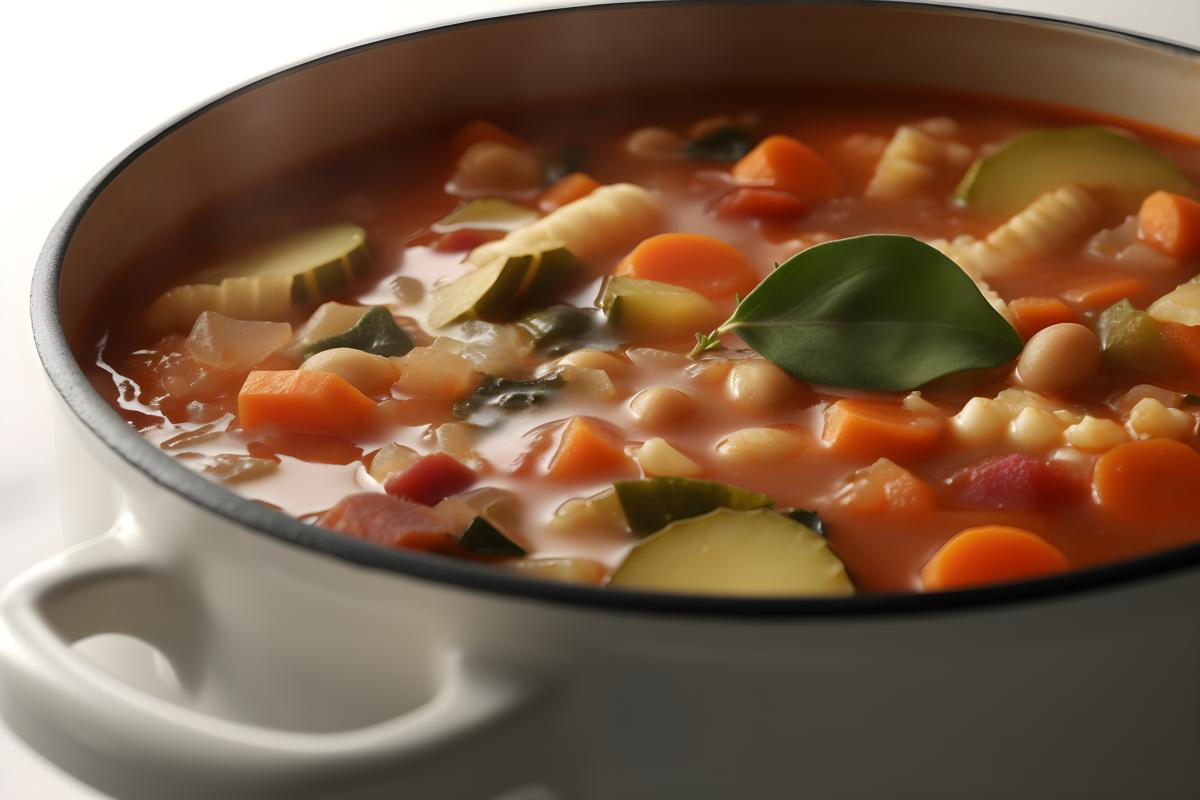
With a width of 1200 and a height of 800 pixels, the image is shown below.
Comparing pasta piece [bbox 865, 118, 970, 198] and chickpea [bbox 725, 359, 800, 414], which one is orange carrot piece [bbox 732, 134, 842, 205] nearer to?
pasta piece [bbox 865, 118, 970, 198]

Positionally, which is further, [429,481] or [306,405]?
[306,405]

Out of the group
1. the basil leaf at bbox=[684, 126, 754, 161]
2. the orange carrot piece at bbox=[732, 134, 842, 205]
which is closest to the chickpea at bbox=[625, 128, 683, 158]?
the basil leaf at bbox=[684, 126, 754, 161]

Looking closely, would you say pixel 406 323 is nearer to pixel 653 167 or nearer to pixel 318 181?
pixel 318 181

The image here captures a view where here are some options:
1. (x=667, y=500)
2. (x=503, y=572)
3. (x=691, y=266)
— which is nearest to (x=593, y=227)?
(x=691, y=266)

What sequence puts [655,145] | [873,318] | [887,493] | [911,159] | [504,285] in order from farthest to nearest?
[655,145] < [911,159] < [504,285] < [873,318] < [887,493]

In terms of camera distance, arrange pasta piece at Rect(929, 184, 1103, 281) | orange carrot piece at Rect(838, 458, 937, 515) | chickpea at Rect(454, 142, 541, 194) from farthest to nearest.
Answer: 1. chickpea at Rect(454, 142, 541, 194)
2. pasta piece at Rect(929, 184, 1103, 281)
3. orange carrot piece at Rect(838, 458, 937, 515)

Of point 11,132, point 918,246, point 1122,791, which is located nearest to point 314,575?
→ point 1122,791

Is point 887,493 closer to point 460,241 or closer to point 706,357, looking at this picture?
point 706,357
